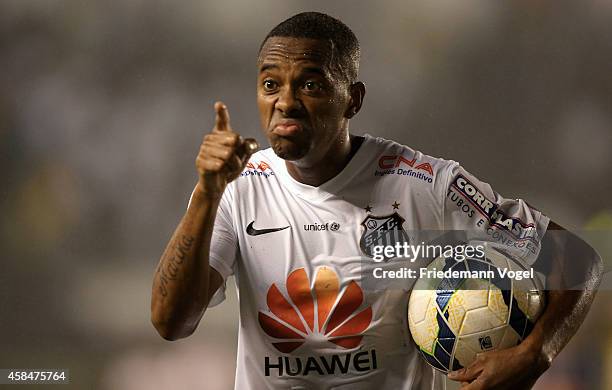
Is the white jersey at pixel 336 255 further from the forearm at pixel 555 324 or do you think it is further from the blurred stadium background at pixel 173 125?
the blurred stadium background at pixel 173 125

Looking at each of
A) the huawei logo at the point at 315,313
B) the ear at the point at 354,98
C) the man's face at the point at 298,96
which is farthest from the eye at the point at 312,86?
the huawei logo at the point at 315,313

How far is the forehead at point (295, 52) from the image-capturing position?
1.67 m

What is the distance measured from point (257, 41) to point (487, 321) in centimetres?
130

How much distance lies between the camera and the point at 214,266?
66.8 inches

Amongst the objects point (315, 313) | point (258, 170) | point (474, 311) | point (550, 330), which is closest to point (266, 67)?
point (258, 170)

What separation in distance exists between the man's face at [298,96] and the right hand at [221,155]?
7.0 inches

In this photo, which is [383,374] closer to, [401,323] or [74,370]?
[401,323]

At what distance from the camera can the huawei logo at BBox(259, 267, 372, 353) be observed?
5.68ft

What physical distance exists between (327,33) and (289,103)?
8.0 inches

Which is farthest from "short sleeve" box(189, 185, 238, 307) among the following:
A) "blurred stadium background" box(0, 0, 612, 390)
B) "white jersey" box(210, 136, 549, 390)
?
"blurred stadium background" box(0, 0, 612, 390)

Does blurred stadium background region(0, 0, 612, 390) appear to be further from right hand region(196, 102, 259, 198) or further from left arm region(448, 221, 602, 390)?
right hand region(196, 102, 259, 198)

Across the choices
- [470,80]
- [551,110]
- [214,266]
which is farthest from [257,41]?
[214,266]

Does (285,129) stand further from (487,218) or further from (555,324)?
(555,324)

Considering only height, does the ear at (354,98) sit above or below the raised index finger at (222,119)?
above
